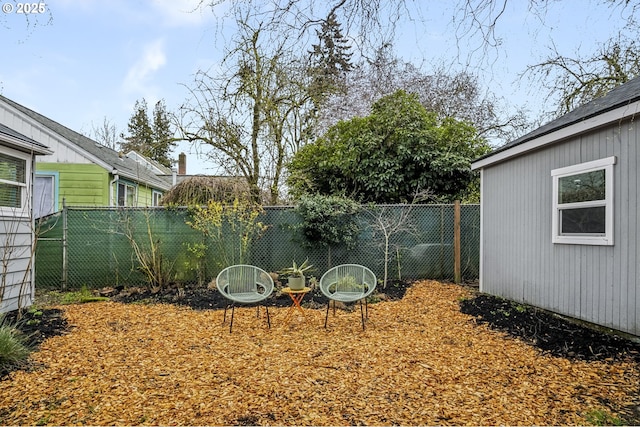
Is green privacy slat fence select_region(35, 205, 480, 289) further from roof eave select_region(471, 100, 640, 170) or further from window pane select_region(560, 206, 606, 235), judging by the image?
window pane select_region(560, 206, 606, 235)

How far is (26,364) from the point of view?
328cm

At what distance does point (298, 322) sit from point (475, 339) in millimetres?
2060

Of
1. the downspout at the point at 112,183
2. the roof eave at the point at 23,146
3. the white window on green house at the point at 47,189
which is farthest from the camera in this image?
the downspout at the point at 112,183

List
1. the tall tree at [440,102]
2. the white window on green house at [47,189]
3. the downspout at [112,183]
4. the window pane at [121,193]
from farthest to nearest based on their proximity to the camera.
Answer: the tall tree at [440,102] → the window pane at [121,193] → the downspout at [112,183] → the white window on green house at [47,189]

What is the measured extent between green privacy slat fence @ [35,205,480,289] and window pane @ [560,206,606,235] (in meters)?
2.87

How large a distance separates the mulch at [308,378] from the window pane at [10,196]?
1.99m

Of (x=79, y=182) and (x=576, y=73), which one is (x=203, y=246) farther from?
(x=576, y=73)

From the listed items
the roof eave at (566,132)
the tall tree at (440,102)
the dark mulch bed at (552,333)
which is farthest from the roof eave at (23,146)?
the tall tree at (440,102)

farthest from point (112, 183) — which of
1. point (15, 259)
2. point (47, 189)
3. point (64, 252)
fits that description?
point (15, 259)

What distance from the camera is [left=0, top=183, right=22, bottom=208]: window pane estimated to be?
510cm

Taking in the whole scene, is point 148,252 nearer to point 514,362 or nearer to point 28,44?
point 28,44

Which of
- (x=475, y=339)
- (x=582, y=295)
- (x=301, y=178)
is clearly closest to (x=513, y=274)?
(x=582, y=295)

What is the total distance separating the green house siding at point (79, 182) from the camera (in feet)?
31.4

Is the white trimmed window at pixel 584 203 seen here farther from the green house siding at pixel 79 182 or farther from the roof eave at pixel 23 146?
the green house siding at pixel 79 182
